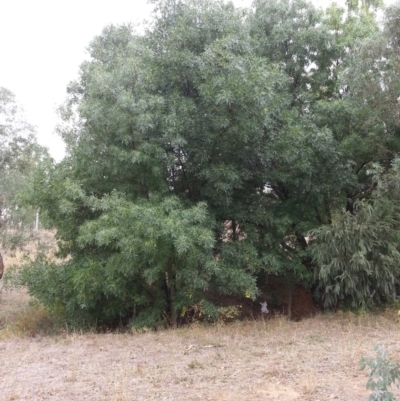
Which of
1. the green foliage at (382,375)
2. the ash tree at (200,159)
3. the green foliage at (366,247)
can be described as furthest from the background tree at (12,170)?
the green foliage at (382,375)

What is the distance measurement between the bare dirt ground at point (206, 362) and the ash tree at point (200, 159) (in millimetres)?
1060

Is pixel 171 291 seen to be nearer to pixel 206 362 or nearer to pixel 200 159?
pixel 200 159

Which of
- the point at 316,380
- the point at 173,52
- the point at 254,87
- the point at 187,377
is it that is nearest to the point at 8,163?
the point at 173,52

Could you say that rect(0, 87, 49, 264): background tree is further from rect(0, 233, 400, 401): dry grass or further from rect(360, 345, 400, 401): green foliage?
rect(360, 345, 400, 401): green foliage

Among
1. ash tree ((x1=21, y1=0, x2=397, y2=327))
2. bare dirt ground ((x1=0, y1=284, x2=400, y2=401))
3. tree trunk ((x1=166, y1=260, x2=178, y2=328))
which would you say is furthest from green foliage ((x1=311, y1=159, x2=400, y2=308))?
tree trunk ((x1=166, y1=260, x2=178, y2=328))

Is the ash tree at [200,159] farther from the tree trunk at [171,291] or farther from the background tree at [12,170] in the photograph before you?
the background tree at [12,170]

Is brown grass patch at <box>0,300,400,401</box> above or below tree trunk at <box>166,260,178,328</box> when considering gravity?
below

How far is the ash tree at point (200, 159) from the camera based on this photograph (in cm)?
878

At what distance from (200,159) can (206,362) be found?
420cm

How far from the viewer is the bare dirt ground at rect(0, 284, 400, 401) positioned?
5.67 metres

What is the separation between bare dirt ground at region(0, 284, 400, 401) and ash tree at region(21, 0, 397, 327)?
1060 millimetres

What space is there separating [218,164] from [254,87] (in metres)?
1.74

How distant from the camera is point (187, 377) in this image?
6.25 metres

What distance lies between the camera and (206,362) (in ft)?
23.0
